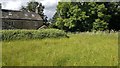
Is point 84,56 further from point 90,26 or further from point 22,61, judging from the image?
point 90,26

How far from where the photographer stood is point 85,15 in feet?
156

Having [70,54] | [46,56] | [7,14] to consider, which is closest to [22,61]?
[46,56]

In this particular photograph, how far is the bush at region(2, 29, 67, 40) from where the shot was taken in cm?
3079

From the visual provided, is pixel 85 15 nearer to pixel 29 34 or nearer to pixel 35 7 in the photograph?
pixel 29 34

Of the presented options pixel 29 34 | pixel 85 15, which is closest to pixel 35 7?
pixel 85 15

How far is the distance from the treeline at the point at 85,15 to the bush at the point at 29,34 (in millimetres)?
14812

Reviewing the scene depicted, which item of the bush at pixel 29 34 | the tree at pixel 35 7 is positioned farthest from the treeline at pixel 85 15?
the tree at pixel 35 7

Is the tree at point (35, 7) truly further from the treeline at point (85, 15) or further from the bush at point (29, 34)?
the bush at point (29, 34)

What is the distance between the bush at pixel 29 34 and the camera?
3079 centimetres

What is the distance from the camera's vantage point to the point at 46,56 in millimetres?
14547

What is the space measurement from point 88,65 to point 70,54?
2961mm

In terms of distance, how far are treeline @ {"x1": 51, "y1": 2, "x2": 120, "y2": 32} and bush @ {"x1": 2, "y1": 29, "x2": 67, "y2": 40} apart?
1481 centimetres

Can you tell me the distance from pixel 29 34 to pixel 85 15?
58.1 feet

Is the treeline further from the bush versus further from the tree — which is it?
the tree
